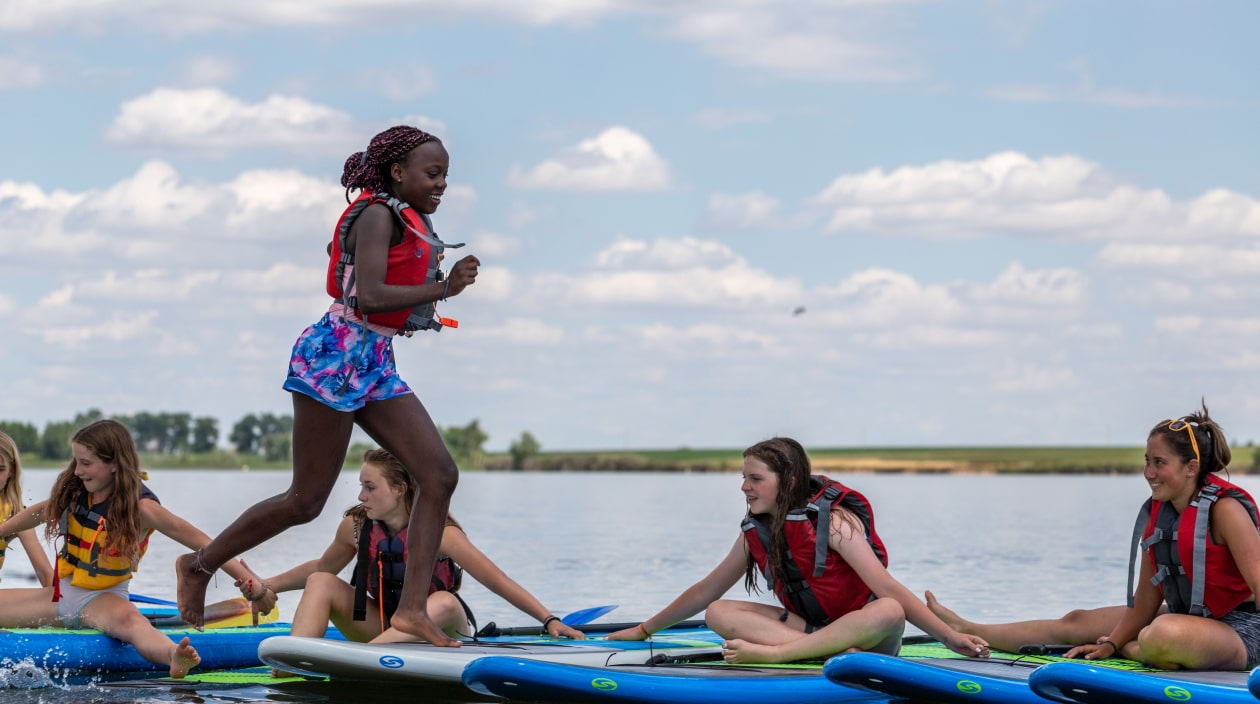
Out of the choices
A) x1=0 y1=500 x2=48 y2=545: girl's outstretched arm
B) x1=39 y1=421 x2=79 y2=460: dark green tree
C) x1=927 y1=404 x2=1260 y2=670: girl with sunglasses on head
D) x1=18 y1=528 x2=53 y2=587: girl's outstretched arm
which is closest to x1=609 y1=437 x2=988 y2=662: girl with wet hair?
x1=927 y1=404 x2=1260 y2=670: girl with sunglasses on head

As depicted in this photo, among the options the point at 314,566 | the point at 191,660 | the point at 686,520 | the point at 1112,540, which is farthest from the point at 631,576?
the point at 686,520

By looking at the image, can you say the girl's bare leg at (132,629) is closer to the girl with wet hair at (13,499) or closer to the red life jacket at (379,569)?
the red life jacket at (379,569)

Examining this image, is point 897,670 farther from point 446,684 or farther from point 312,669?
point 312,669

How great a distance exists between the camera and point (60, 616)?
703 centimetres

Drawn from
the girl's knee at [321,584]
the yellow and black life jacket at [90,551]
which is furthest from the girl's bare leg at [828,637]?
the yellow and black life jacket at [90,551]

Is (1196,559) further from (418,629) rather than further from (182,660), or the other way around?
(182,660)

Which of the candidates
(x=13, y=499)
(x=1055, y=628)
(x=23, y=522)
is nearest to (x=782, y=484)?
(x=1055, y=628)

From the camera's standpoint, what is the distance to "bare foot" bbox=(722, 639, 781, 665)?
6160mm

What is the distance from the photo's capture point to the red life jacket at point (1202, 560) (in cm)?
598

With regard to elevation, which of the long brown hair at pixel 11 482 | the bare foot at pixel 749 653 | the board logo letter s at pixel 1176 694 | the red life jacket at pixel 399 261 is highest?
the red life jacket at pixel 399 261

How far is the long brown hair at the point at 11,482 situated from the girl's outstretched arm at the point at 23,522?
0.80 metres

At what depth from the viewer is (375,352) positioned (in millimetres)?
5637

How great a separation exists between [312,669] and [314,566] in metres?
1.57

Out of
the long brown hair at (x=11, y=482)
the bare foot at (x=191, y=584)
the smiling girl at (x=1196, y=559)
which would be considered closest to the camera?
the bare foot at (x=191, y=584)
